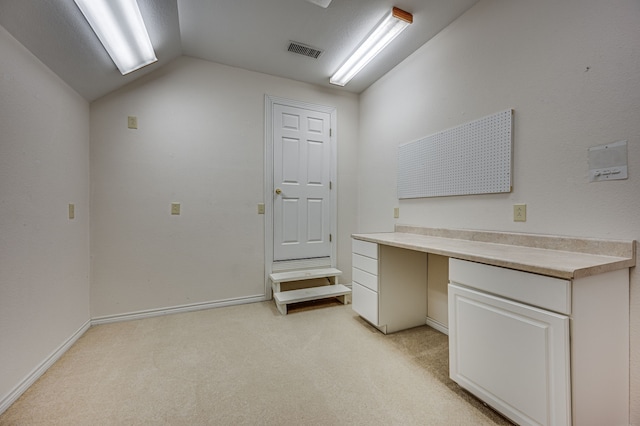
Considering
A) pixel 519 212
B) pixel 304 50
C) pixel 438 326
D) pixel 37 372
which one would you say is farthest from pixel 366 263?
pixel 37 372

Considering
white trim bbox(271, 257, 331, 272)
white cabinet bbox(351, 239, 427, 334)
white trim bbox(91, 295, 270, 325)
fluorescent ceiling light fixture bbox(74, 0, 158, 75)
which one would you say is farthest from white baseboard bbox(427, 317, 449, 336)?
fluorescent ceiling light fixture bbox(74, 0, 158, 75)

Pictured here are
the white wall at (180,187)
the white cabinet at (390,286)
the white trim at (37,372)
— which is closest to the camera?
the white trim at (37,372)

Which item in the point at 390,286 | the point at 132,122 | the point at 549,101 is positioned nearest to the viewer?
the point at 549,101

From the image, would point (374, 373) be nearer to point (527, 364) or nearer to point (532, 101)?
point (527, 364)

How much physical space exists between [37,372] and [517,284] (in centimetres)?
277

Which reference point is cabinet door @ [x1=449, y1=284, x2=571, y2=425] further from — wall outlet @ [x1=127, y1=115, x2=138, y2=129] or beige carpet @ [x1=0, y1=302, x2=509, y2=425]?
wall outlet @ [x1=127, y1=115, x2=138, y2=129]

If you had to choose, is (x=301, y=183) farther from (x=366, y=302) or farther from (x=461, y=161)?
(x=461, y=161)

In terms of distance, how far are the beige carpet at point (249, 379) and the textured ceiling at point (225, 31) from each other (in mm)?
2049

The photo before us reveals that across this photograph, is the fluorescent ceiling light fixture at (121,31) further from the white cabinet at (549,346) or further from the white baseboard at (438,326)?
the white baseboard at (438,326)

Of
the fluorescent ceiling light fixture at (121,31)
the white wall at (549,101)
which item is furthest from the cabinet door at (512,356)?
the fluorescent ceiling light fixture at (121,31)

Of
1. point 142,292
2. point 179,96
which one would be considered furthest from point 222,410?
point 179,96

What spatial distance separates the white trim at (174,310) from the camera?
2.29 m

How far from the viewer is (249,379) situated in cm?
155

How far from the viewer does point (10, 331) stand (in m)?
1.38
